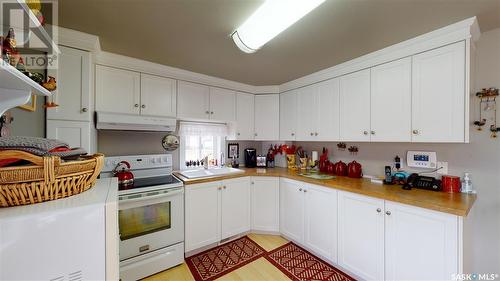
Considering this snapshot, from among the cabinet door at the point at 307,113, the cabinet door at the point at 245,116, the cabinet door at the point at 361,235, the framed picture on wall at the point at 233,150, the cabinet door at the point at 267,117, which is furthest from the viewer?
the framed picture on wall at the point at 233,150

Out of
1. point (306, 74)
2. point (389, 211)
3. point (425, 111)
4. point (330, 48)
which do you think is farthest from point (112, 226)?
point (306, 74)

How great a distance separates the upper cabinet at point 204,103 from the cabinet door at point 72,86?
92 cm

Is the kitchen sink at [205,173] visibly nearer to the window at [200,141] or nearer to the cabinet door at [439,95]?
the window at [200,141]

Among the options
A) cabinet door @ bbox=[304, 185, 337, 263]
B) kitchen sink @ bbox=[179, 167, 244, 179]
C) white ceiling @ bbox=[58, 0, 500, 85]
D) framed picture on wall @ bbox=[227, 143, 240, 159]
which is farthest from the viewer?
framed picture on wall @ bbox=[227, 143, 240, 159]

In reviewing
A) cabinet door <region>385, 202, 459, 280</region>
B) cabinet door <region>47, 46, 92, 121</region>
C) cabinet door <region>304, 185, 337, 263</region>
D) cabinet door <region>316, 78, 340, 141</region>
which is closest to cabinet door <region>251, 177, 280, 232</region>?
cabinet door <region>304, 185, 337, 263</region>

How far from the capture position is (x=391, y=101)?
187cm

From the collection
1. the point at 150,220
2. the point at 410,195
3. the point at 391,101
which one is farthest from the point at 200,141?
the point at 410,195

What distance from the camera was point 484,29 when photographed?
160 cm

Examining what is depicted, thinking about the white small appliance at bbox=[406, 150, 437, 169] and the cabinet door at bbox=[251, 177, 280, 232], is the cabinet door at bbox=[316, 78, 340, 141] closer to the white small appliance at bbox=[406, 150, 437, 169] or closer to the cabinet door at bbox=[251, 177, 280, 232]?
the white small appliance at bbox=[406, 150, 437, 169]

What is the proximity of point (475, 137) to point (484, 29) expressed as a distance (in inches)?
34.8

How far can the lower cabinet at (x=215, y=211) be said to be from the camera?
2.22 meters

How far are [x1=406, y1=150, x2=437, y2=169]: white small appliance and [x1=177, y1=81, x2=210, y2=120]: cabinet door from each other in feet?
7.81

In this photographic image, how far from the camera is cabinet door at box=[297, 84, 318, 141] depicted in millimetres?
2588

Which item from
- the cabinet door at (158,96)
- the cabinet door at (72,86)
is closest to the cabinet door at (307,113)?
the cabinet door at (158,96)
